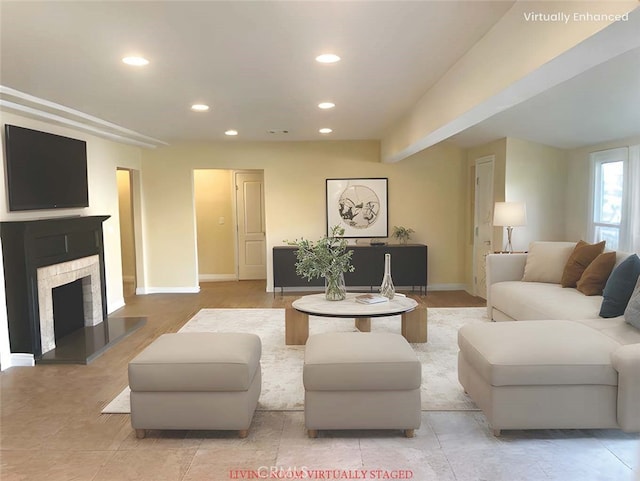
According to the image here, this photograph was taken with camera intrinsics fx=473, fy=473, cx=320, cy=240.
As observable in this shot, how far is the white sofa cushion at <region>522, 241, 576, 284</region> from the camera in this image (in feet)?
16.2

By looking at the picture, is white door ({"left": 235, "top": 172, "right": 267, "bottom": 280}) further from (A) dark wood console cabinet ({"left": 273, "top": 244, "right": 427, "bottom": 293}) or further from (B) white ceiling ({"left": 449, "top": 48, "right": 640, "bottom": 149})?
(B) white ceiling ({"left": 449, "top": 48, "right": 640, "bottom": 149})

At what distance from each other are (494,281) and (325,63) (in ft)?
11.0

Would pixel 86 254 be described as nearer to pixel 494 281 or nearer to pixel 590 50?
pixel 494 281

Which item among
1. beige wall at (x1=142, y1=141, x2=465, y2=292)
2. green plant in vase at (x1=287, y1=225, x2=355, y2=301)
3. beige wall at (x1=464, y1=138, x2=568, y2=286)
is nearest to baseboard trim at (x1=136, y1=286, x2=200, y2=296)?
beige wall at (x1=142, y1=141, x2=465, y2=292)

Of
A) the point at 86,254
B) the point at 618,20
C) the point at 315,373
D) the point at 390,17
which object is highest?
the point at 390,17

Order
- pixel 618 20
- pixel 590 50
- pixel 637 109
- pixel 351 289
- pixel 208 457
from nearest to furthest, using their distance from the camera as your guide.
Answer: pixel 618 20 < pixel 590 50 < pixel 208 457 < pixel 637 109 < pixel 351 289

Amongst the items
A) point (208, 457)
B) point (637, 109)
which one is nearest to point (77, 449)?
point (208, 457)

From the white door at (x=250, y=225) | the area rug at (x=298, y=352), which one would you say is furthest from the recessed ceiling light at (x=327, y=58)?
the white door at (x=250, y=225)

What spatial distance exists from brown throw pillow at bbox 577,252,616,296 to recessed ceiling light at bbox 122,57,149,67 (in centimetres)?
404

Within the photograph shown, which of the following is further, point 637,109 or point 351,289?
point 351,289

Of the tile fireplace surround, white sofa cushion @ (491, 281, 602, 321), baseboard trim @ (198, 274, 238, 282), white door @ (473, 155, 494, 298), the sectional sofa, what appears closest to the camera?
the sectional sofa

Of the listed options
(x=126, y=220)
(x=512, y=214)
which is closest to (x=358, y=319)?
(x=512, y=214)

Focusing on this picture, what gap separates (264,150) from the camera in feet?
25.1

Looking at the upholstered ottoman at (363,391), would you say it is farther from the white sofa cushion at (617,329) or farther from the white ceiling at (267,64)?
the white ceiling at (267,64)
